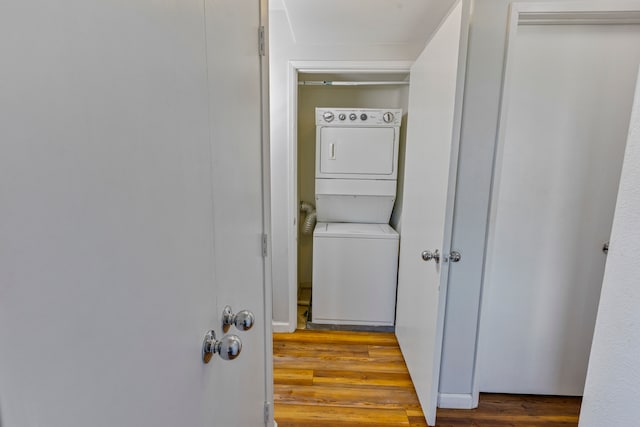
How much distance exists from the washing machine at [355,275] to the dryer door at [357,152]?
1.55ft

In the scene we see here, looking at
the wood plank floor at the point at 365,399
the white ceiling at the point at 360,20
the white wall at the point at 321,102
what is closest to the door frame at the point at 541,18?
the white ceiling at the point at 360,20

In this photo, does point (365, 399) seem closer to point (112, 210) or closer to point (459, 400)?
point (459, 400)

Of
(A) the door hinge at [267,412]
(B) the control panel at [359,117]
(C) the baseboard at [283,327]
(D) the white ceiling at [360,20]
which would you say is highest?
(D) the white ceiling at [360,20]

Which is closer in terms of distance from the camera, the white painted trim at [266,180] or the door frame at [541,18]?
the white painted trim at [266,180]

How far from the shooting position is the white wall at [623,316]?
57cm

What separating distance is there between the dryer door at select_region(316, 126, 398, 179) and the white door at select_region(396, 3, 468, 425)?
31 cm

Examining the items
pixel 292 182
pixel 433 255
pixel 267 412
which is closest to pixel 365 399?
pixel 267 412

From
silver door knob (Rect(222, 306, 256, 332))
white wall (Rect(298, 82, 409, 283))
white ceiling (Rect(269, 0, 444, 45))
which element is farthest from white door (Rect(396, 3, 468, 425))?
silver door knob (Rect(222, 306, 256, 332))

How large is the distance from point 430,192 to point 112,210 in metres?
1.43

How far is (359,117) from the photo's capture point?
2227mm

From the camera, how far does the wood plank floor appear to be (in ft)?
4.94

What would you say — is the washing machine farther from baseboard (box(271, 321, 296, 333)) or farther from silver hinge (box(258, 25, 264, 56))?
silver hinge (box(258, 25, 264, 56))

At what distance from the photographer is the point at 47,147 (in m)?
0.30

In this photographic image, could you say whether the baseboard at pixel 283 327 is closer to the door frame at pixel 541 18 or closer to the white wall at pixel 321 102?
the white wall at pixel 321 102
